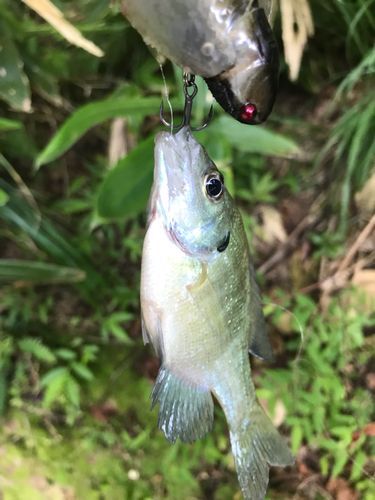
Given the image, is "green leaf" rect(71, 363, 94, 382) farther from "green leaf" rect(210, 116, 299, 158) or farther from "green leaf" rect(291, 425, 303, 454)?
"green leaf" rect(210, 116, 299, 158)

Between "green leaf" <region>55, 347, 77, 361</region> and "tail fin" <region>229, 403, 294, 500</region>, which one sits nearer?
"tail fin" <region>229, 403, 294, 500</region>

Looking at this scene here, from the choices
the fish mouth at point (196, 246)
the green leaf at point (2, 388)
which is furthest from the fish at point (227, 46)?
the green leaf at point (2, 388)

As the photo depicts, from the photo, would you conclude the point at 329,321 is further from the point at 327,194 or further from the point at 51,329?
the point at 51,329

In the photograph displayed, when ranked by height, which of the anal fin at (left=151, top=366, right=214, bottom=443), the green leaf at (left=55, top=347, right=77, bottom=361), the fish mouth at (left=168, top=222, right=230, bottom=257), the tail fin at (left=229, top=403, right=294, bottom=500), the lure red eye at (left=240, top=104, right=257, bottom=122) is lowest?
the green leaf at (left=55, top=347, right=77, bottom=361)

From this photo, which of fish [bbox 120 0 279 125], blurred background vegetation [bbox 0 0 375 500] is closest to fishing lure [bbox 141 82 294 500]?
fish [bbox 120 0 279 125]

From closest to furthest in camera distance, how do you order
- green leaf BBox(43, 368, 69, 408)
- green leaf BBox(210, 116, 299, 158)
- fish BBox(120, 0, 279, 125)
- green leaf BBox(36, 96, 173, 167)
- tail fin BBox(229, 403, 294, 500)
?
1. fish BBox(120, 0, 279, 125)
2. tail fin BBox(229, 403, 294, 500)
3. green leaf BBox(36, 96, 173, 167)
4. green leaf BBox(210, 116, 299, 158)
5. green leaf BBox(43, 368, 69, 408)

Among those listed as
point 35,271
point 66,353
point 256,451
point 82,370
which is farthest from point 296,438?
point 35,271

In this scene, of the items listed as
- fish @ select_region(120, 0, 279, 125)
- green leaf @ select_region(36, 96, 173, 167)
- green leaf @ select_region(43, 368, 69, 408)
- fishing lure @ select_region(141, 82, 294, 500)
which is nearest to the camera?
fish @ select_region(120, 0, 279, 125)
